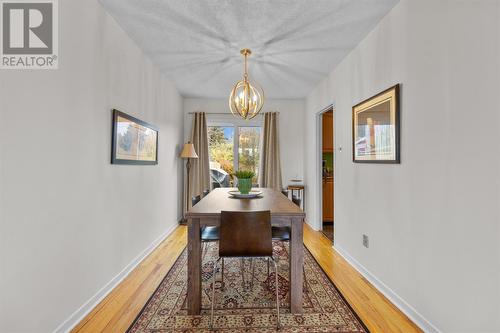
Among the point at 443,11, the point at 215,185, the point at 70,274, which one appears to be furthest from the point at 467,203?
the point at 215,185

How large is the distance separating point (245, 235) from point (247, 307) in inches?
26.1

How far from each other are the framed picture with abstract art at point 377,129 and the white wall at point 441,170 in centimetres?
8

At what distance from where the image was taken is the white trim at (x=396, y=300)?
5.66 feet

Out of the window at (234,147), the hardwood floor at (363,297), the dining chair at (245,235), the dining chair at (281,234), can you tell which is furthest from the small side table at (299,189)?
the dining chair at (245,235)

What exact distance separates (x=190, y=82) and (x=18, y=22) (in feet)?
8.89

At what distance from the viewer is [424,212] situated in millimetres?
1780

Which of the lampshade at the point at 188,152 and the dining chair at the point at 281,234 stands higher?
the lampshade at the point at 188,152

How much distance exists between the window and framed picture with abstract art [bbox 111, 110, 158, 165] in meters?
1.84

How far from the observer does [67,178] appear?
68.3 inches

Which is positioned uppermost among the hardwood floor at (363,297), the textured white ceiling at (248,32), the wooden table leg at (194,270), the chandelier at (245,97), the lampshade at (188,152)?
the textured white ceiling at (248,32)

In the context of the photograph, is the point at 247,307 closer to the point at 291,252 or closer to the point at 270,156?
the point at 291,252

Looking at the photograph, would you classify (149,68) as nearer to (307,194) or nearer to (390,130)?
(390,130)

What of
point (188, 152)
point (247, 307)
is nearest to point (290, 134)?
point (188, 152)

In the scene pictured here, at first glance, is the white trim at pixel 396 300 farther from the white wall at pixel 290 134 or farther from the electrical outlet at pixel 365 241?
the white wall at pixel 290 134
